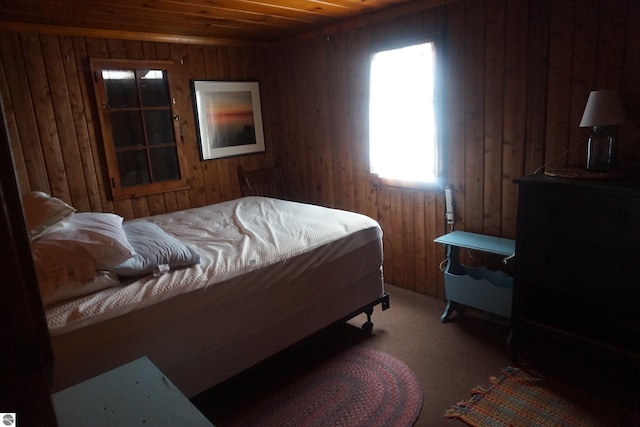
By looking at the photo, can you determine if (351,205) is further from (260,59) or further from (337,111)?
(260,59)

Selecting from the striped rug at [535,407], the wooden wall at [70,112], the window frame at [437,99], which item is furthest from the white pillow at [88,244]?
the window frame at [437,99]

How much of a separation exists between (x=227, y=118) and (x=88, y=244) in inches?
93.2

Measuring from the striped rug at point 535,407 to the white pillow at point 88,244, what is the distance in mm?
1743

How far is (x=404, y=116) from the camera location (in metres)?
3.26

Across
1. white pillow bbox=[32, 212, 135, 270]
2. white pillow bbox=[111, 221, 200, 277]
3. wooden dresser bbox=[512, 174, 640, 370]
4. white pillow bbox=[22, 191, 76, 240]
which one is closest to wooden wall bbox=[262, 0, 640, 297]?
wooden dresser bbox=[512, 174, 640, 370]

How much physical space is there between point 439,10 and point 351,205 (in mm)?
1704

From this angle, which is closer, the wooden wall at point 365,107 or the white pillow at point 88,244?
the white pillow at point 88,244

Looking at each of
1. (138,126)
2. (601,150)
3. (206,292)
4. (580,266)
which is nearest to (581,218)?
(580,266)

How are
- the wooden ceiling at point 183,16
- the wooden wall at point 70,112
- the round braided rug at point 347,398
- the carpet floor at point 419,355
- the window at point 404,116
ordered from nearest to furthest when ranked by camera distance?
1. the round braided rug at point 347,398
2. the carpet floor at point 419,355
3. the wooden ceiling at point 183,16
4. the wooden wall at point 70,112
5. the window at point 404,116

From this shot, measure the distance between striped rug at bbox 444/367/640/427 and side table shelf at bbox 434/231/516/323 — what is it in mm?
558

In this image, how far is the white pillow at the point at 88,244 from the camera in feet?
5.91

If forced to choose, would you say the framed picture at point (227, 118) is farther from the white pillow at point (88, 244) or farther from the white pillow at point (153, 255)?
the white pillow at point (88, 244)

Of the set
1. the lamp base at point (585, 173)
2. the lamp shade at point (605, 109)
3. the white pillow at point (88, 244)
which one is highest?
the lamp shade at point (605, 109)

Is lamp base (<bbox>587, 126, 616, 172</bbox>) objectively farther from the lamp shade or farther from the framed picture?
the framed picture
